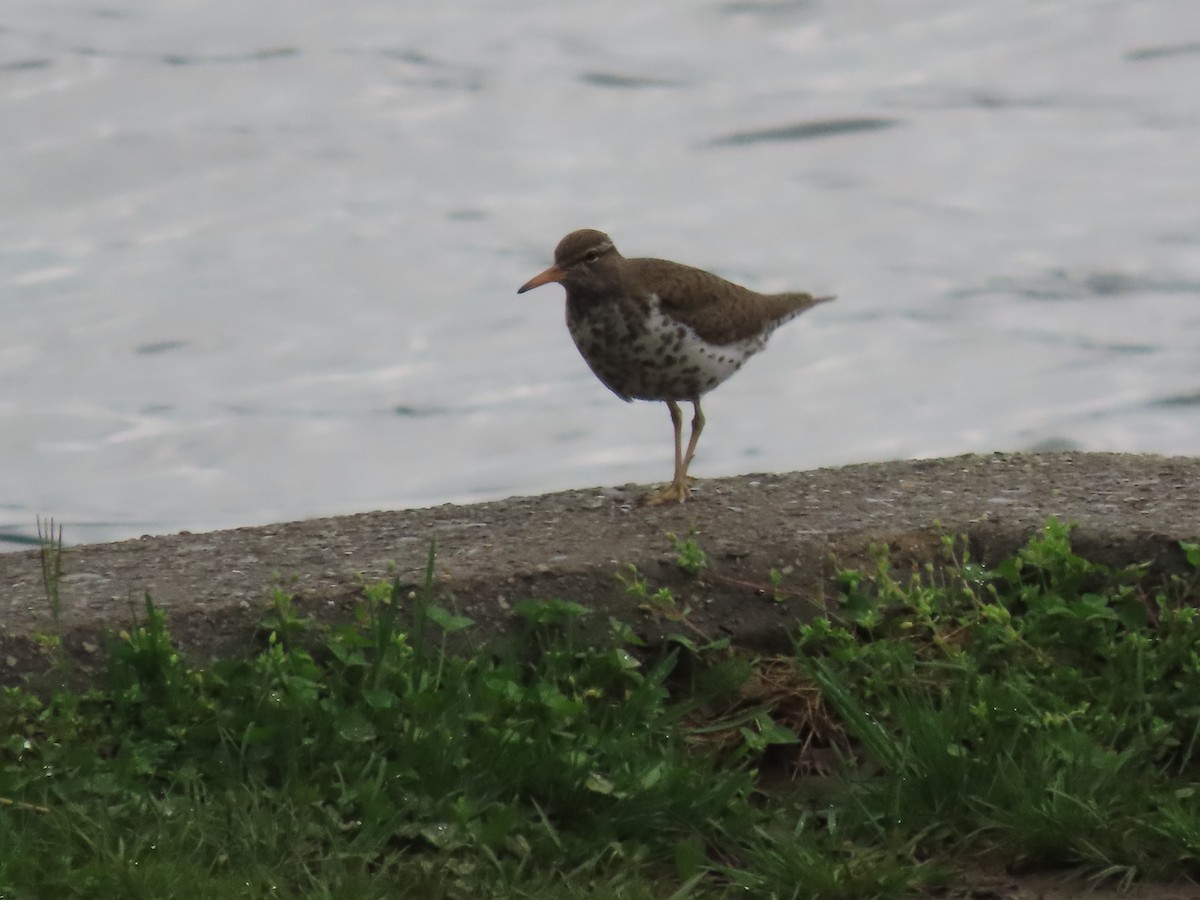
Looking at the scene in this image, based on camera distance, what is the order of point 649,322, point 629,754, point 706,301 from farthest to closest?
point 706,301
point 649,322
point 629,754

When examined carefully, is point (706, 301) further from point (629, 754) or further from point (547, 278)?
point (629, 754)

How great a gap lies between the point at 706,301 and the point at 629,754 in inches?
91.1

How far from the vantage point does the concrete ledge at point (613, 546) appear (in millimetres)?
5266

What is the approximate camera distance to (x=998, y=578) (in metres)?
5.32

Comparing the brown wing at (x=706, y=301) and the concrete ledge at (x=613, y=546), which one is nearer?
the concrete ledge at (x=613, y=546)

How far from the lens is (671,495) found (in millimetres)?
6375

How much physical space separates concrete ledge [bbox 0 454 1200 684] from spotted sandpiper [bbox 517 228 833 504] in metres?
0.39

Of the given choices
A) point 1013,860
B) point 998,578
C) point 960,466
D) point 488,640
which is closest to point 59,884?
point 488,640

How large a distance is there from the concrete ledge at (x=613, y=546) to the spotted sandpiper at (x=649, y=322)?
0.39 m

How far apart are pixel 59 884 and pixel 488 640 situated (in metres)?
1.45

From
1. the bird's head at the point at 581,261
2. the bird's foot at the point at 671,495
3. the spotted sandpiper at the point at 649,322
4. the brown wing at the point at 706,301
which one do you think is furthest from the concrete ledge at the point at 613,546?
the bird's head at the point at 581,261

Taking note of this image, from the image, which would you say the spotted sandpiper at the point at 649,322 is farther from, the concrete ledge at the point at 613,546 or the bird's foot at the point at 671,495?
the concrete ledge at the point at 613,546

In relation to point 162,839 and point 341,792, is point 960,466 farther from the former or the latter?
point 162,839

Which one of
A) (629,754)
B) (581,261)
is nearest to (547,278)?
(581,261)
